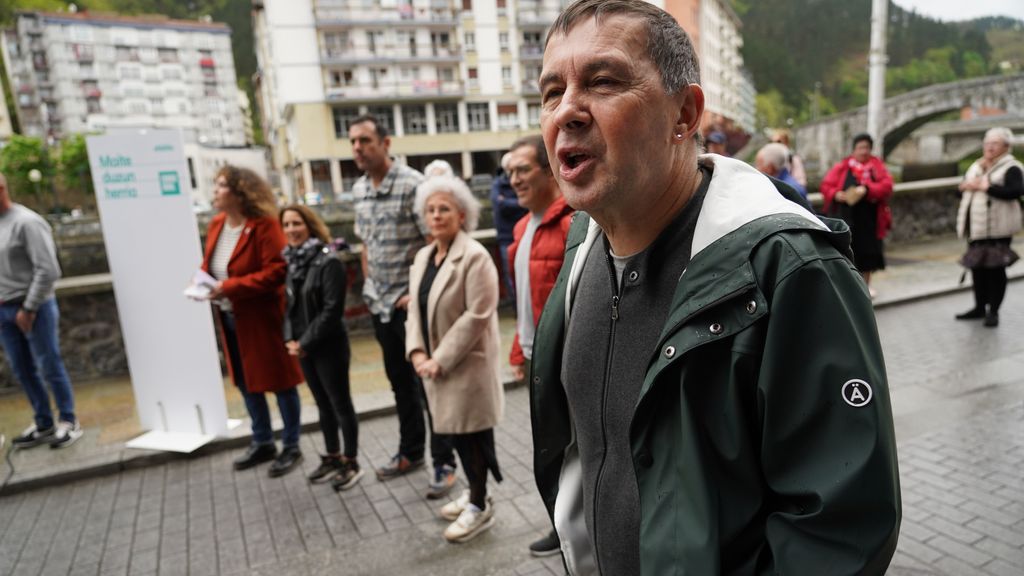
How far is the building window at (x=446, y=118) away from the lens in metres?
54.8

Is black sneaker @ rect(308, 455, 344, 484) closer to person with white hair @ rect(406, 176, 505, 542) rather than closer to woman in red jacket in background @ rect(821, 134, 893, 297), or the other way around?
person with white hair @ rect(406, 176, 505, 542)

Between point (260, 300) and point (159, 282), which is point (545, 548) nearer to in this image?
point (260, 300)

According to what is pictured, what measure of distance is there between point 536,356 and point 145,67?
101 m

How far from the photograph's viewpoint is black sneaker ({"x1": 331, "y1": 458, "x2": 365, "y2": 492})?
416cm

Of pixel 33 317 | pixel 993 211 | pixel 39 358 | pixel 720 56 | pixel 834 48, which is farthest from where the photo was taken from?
pixel 834 48

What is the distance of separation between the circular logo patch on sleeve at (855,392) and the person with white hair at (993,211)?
7.01 meters

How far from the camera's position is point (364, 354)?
722cm

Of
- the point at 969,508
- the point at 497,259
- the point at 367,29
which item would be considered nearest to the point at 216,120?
the point at 367,29

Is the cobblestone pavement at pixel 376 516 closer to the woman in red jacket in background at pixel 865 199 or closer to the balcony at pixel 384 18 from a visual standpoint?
the woman in red jacket in background at pixel 865 199

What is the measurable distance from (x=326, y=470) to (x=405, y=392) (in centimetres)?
83

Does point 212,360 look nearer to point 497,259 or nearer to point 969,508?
point 497,259

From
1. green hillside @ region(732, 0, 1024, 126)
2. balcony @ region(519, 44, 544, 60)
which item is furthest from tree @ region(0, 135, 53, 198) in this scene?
green hillside @ region(732, 0, 1024, 126)

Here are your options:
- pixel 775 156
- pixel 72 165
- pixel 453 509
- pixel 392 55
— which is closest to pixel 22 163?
pixel 72 165

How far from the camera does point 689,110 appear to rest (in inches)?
50.1
